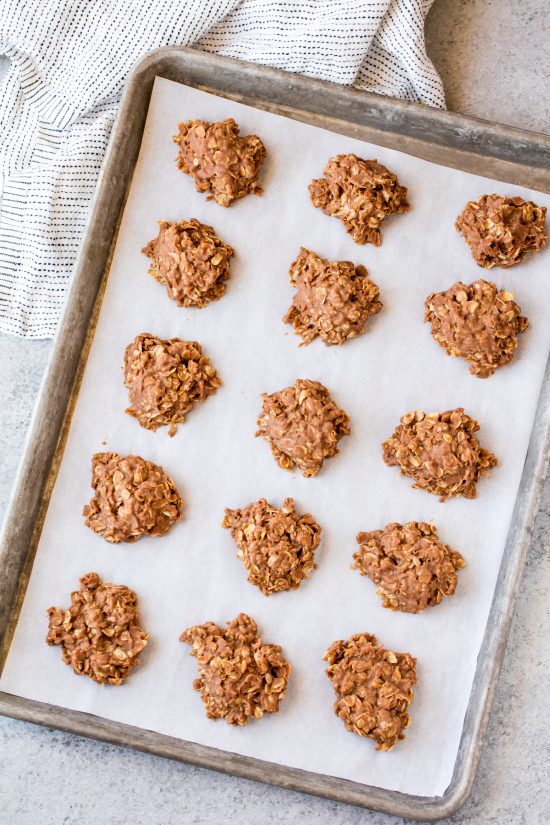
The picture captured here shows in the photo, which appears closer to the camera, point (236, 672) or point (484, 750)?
point (236, 672)

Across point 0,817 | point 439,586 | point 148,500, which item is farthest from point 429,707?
point 0,817

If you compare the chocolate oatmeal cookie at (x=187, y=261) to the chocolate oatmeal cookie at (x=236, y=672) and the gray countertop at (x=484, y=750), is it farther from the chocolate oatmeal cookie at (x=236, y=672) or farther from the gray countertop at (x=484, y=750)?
the chocolate oatmeal cookie at (x=236, y=672)

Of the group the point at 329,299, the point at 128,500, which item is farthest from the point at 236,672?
the point at 329,299

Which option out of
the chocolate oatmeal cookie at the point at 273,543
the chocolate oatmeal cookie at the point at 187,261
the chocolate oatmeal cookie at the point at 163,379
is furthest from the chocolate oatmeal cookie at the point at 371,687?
the chocolate oatmeal cookie at the point at 187,261

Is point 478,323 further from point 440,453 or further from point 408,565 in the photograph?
point 408,565

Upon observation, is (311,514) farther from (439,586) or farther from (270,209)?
(270,209)
